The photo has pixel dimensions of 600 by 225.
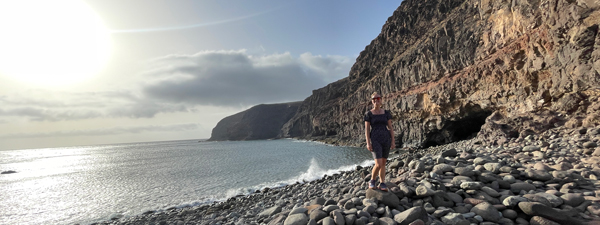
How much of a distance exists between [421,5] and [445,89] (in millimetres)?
23077

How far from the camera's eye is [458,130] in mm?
34688

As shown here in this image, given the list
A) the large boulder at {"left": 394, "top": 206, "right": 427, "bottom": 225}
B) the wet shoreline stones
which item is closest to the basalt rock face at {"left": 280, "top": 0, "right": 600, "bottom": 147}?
the wet shoreline stones

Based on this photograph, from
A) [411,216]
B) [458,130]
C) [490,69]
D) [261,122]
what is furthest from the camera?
[261,122]

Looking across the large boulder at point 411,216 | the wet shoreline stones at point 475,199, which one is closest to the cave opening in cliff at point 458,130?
the wet shoreline stones at point 475,199

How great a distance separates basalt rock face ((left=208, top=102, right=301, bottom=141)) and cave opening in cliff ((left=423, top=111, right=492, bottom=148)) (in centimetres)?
14052

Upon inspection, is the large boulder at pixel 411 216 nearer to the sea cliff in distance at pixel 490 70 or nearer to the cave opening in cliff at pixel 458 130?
the sea cliff in distance at pixel 490 70

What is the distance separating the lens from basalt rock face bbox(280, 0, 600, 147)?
48.2ft

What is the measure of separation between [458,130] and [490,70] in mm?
12739

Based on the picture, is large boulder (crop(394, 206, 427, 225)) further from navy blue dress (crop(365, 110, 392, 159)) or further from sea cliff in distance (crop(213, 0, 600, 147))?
sea cliff in distance (crop(213, 0, 600, 147))

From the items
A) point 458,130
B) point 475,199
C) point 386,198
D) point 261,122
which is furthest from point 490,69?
point 261,122

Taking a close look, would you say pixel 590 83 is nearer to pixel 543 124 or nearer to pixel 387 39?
pixel 543 124

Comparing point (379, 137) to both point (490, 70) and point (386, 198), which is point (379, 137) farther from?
point (490, 70)

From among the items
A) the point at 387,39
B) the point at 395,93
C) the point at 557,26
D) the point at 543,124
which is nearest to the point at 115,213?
the point at 543,124

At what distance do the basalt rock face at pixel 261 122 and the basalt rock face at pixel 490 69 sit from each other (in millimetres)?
128107
